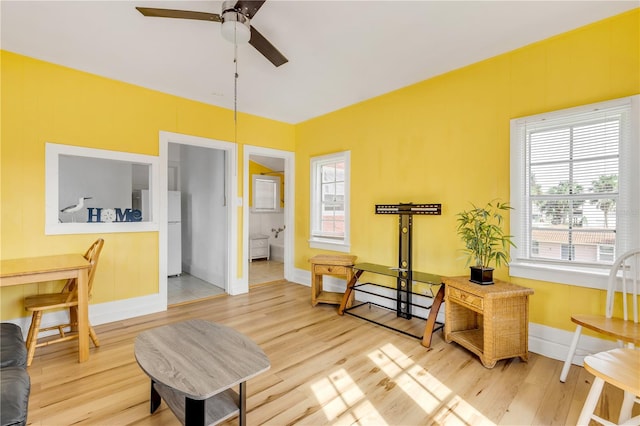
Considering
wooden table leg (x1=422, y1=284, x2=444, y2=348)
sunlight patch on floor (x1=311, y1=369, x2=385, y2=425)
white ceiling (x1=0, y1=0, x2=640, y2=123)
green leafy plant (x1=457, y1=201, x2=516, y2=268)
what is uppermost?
white ceiling (x1=0, y1=0, x2=640, y2=123)

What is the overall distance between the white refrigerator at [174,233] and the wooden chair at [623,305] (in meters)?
5.31

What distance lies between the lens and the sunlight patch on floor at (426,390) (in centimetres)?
175

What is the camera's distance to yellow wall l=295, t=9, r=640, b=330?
2266mm

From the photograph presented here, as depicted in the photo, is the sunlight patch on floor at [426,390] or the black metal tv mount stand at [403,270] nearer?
the sunlight patch on floor at [426,390]

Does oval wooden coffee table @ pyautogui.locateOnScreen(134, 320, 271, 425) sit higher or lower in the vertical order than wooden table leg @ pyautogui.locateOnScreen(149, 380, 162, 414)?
higher

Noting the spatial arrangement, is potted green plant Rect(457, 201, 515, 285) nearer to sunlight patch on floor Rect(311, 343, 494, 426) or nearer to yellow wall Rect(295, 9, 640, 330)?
yellow wall Rect(295, 9, 640, 330)

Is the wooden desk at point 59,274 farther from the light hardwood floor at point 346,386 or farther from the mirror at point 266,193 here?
the mirror at point 266,193

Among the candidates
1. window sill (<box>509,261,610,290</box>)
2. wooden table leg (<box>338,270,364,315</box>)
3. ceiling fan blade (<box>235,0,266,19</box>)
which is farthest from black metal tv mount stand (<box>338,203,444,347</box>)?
ceiling fan blade (<box>235,0,266,19</box>)

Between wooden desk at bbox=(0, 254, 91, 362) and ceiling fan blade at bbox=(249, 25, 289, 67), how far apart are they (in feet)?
7.37

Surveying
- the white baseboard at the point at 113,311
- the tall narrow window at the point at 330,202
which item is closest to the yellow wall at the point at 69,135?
the white baseboard at the point at 113,311

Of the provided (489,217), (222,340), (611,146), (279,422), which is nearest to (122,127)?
(222,340)

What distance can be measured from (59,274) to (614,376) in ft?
11.7

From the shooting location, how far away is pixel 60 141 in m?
2.90

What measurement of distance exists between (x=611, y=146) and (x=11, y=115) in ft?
16.8
